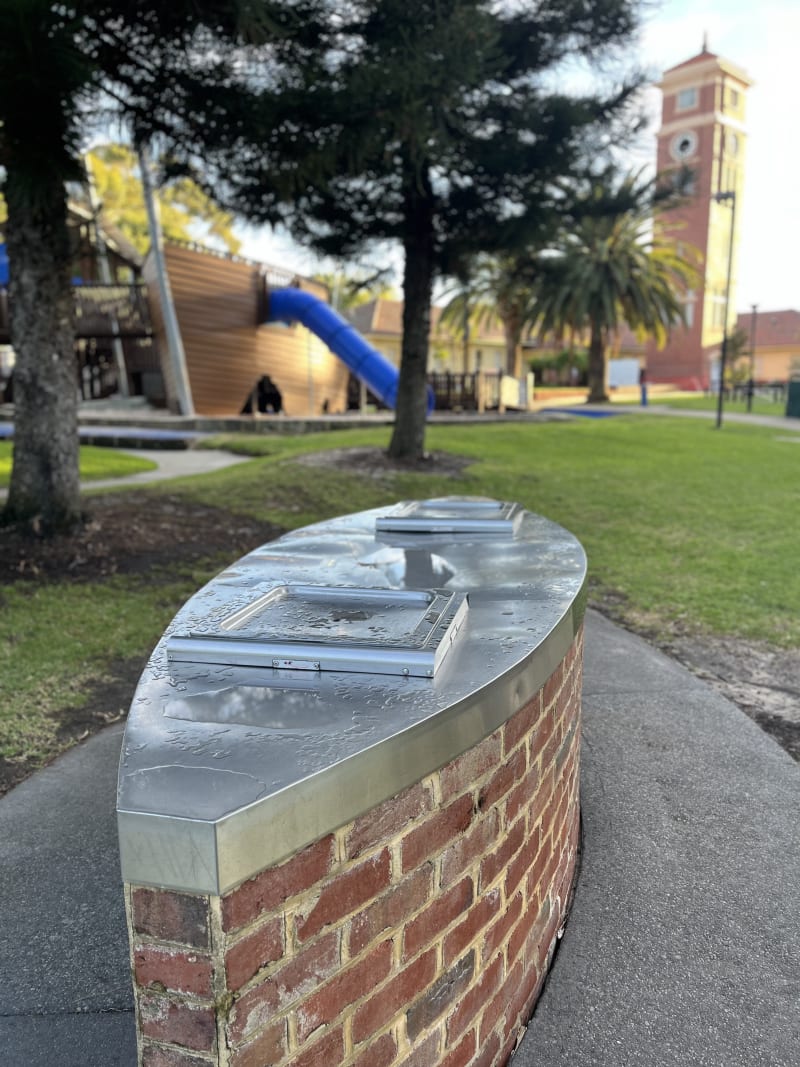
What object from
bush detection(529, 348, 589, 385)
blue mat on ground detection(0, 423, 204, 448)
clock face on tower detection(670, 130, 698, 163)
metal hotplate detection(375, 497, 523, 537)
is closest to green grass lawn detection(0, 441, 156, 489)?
blue mat on ground detection(0, 423, 204, 448)

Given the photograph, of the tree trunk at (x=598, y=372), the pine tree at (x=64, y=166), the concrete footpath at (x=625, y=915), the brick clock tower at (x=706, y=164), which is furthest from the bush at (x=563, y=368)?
the concrete footpath at (x=625, y=915)

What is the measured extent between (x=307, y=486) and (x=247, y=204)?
3.14 metres

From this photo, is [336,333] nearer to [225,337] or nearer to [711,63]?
[225,337]

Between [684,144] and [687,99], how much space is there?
3.06 meters

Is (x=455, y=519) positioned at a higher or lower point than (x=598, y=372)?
lower

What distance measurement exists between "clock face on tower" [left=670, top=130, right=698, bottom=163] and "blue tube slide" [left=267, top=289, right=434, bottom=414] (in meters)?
41.4

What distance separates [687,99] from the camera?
5519cm

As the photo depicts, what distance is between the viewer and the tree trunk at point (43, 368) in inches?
235

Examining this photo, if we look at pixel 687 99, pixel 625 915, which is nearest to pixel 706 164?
pixel 687 99

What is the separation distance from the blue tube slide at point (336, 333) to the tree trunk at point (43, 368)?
642 inches

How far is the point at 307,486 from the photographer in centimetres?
966

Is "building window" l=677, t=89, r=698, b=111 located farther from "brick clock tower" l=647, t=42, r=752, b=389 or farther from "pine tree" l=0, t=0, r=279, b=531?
"pine tree" l=0, t=0, r=279, b=531

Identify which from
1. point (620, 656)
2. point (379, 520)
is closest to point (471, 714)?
point (379, 520)

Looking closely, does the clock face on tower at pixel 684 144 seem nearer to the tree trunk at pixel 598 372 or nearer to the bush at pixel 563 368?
the bush at pixel 563 368
